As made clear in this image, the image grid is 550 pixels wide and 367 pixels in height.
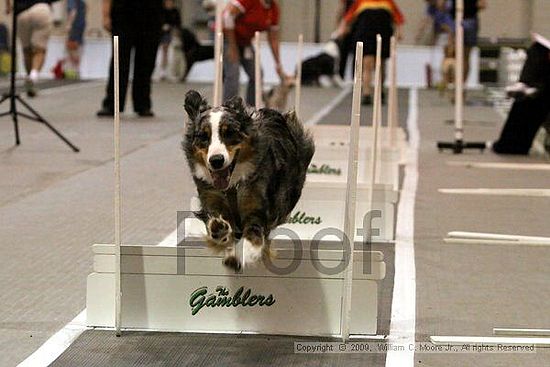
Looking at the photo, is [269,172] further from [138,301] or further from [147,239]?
[147,239]

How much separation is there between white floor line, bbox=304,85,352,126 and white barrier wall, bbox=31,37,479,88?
1312 mm

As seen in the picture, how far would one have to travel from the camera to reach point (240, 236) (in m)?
4.54

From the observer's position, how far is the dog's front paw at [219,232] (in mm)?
4410

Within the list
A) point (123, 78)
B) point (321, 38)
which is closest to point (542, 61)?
point (123, 78)

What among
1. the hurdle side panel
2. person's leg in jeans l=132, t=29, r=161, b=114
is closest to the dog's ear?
the hurdle side panel

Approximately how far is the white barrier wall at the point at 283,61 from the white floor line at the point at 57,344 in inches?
635

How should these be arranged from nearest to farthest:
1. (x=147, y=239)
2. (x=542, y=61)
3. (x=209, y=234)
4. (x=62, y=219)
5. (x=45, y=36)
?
(x=209, y=234) < (x=147, y=239) < (x=62, y=219) < (x=542, y=61) < (x=45, y=36)

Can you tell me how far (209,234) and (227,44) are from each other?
7.40 metres

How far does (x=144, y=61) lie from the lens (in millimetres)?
13516

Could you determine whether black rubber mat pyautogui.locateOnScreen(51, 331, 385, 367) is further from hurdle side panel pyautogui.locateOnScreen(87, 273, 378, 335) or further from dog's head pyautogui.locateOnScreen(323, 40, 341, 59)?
dog's head pyautogui.locateOnScreen(323, 40, 341, 59)

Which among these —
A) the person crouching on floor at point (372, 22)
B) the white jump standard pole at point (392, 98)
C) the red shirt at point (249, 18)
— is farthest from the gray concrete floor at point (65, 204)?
the person crouching on floor at point (372, 22)

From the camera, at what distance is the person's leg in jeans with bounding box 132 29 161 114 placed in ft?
43.9

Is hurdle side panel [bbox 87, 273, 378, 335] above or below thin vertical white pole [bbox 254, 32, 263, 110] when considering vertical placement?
below

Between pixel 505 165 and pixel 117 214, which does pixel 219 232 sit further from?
pixel 505 165
